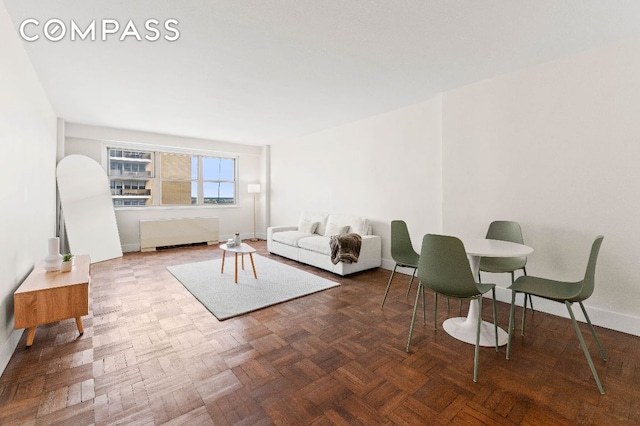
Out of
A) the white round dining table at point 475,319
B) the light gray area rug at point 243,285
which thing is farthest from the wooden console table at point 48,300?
the white round dining table at point 475,319

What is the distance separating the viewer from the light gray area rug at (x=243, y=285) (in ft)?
10.1

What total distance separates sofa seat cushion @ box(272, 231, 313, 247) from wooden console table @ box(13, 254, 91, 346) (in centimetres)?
300

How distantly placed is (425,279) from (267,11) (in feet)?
7.60

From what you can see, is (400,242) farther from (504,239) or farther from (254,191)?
(254,191)

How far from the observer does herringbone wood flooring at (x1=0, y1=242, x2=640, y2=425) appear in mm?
1557

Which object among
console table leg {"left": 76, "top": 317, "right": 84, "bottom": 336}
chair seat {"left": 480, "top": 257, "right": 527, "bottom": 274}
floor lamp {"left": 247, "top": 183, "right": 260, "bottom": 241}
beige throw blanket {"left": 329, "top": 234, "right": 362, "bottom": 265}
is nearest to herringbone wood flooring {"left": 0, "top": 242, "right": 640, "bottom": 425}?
console table leg {"left": 76, "top": 317, "right": 84, "bottom": 336}

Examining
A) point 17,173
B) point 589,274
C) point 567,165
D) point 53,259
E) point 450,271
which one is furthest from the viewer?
point 567,165

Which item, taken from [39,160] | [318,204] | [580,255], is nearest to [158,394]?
[39,160]

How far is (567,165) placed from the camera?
2777 millimetres

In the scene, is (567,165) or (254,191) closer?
(567,165)

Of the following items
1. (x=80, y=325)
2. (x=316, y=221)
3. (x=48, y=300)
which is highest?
(x=316, y=221)

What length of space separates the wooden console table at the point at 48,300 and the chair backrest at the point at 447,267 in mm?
2733

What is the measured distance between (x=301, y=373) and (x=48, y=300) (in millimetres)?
2044

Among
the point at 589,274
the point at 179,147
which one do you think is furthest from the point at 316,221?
the point at 589,274
